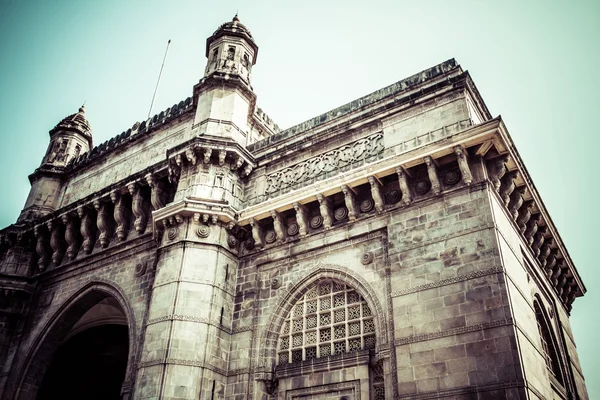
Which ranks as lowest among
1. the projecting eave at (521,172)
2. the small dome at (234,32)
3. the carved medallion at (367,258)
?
the carved medallion at (367,258)

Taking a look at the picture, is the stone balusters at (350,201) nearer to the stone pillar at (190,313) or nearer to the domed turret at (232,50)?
the stone pillar at (190,313)

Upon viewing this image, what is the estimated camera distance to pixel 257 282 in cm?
1216

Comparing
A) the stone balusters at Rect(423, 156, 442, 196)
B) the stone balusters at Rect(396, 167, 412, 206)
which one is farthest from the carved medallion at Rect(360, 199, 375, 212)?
the stone balusters at Rect(423, 156, 442, 196)

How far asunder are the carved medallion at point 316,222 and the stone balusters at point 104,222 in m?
6.48

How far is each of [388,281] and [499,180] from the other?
293 centimetres

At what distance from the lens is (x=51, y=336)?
14930 mm

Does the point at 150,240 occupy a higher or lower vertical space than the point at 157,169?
lower

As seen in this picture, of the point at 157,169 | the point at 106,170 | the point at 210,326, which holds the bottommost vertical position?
the point at 210,326

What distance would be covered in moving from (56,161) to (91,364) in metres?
7.37

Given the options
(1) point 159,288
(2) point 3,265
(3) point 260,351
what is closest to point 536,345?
(3) point 260,351

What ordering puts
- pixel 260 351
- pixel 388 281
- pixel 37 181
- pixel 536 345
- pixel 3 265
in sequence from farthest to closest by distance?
pixel 37 181
pixel 3 265
pixel 260 351
pixel 388 281
pixel 536 345

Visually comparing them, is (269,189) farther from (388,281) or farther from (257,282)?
(388,281)

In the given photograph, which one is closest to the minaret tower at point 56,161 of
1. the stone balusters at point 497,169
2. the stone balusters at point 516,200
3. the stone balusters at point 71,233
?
the stone balusters at point 71,233

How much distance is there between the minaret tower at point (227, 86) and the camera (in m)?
14.1
